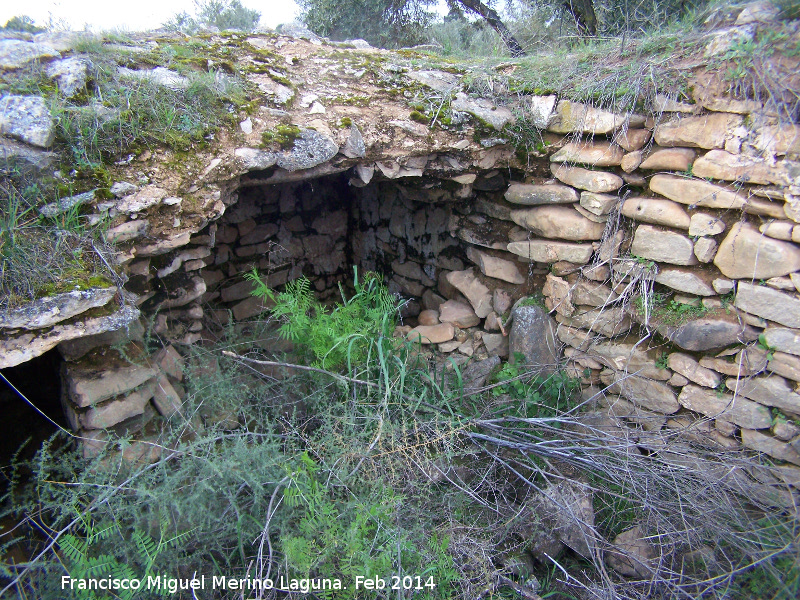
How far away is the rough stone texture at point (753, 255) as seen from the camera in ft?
6.32

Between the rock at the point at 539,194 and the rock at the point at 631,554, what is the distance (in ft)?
5.42

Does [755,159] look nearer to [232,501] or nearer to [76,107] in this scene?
[232,501]

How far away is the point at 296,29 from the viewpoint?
347cm

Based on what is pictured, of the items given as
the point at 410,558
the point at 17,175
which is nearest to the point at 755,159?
the point at 410,558

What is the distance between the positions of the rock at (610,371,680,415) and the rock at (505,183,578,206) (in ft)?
3.25

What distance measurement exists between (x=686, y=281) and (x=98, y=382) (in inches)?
104

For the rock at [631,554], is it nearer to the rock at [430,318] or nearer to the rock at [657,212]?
the rock at [657,212]

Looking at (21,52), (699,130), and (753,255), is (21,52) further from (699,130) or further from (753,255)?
(753,255)

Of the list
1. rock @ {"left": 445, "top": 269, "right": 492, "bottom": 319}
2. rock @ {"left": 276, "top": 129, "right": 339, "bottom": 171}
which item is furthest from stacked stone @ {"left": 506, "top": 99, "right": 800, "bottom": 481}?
rock @ {"left": 276, "top": 129, "right": 339, "bottom": 171}

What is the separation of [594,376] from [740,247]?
98 centimetres

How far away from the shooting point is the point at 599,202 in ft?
8.11

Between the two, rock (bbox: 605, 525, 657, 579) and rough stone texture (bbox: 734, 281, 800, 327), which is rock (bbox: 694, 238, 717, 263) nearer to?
rough stone texture (bbox: 734, 281, 800, 327)

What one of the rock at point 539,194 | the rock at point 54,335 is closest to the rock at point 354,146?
the rock at point 539,194

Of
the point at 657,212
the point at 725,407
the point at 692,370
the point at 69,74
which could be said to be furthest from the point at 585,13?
the point at 69,74
